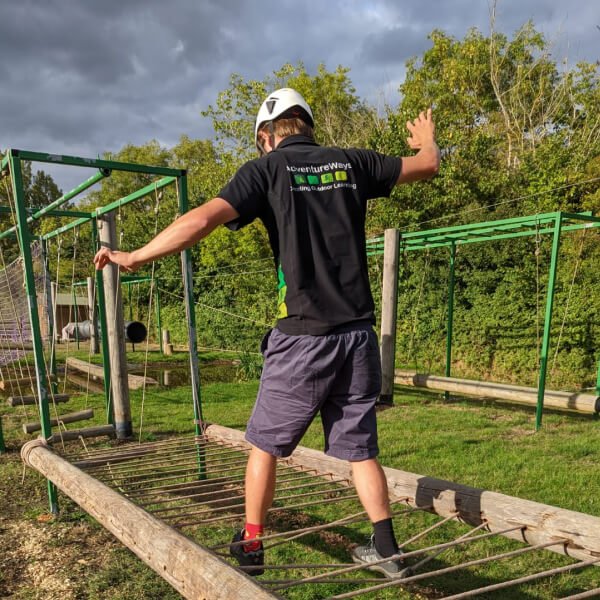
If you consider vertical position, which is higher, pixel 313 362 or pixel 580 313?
pixel 313 362

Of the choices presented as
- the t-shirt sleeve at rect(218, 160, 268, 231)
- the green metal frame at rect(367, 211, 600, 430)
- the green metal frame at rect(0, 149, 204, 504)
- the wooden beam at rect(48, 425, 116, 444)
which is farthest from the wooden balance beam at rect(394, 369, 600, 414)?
the t-shirt sleeve at rect(218, 160, 268, 231)

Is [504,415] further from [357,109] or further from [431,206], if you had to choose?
[357,109]

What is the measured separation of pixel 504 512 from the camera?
2.38 m

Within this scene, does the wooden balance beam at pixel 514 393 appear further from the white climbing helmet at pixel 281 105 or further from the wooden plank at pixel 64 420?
the white climbing helmet at pixel 281 105

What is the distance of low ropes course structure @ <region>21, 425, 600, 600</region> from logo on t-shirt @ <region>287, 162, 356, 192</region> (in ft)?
4.20

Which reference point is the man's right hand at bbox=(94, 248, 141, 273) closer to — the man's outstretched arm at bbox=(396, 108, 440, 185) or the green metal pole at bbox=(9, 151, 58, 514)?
the man's outstretched arm at bbox=(396, 108, 440, 185)

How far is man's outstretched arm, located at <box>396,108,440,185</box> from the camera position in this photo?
85.4 inches

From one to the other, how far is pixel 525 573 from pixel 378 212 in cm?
1211

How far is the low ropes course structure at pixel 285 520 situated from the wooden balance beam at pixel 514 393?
3.25 metres

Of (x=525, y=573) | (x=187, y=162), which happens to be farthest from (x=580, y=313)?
(x=187, y=162)

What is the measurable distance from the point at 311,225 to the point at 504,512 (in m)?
1.50

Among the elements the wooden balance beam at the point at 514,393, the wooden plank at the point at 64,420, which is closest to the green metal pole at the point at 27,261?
the wooden plank at the point at 64,420

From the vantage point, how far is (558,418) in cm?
668

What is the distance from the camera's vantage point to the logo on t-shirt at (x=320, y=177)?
201 cm
